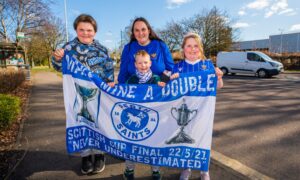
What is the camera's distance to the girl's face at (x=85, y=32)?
3.05m

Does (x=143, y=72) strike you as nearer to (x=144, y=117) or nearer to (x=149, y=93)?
(x=149, y=93)

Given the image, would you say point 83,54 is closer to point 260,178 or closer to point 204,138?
point 204,138

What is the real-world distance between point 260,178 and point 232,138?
1626 millimetres

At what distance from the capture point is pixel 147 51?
3201mm

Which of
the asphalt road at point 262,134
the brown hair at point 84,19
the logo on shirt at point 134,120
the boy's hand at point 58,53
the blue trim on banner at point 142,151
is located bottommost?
the asphalt road at point 262,134

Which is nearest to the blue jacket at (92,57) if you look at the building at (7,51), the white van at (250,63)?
the white van at (250,63)

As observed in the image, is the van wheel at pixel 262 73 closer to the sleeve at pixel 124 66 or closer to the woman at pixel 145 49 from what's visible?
the woman at pixel 145 49

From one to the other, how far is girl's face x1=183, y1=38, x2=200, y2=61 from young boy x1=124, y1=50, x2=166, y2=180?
19.3 inches

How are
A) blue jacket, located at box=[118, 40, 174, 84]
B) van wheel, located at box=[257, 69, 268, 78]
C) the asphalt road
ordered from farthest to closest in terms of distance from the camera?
van wheel, located at box=[257, 69, 268, 78] → the asphalt road → blue jacket, located at box=[118, 40, 174, 84]

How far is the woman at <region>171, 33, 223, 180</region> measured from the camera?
2881 mm

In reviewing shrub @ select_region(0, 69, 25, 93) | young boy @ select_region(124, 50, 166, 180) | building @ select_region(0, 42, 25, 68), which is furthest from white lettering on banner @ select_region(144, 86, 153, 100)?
building @ select_region(0, 42, 25, 68)

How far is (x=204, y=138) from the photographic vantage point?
9.09 ft

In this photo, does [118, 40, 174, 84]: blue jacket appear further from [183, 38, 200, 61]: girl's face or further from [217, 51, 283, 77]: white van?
[217, 51, 283, 77]: white van

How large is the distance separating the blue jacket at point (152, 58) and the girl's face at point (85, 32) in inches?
20.5
